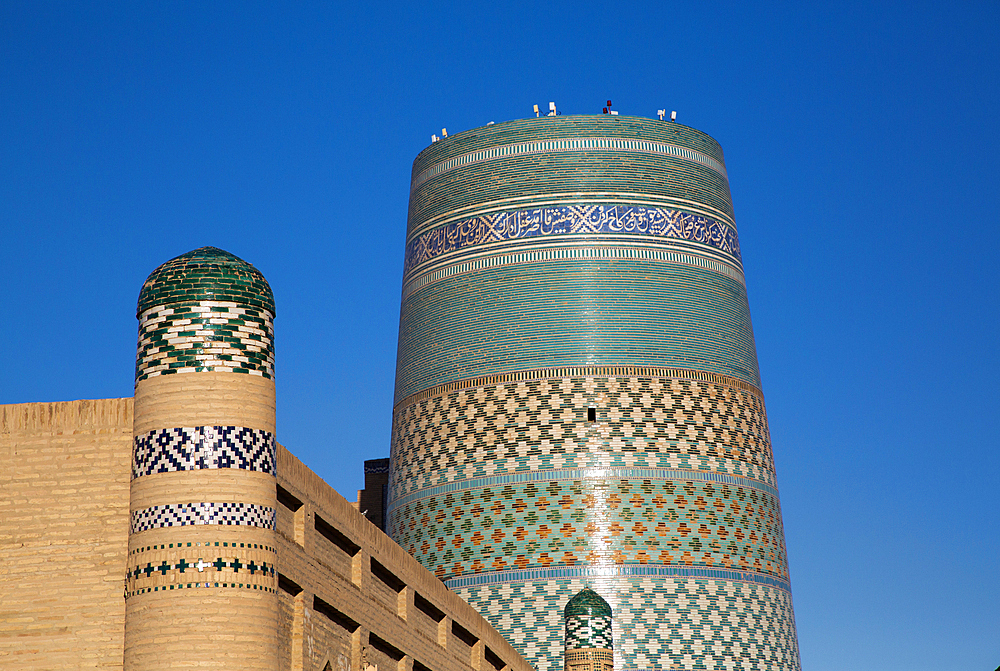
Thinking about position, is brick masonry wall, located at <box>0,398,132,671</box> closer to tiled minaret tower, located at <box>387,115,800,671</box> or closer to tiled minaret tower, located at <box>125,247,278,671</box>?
tiled minaret tower, located at <box>125,247,278,671</box>

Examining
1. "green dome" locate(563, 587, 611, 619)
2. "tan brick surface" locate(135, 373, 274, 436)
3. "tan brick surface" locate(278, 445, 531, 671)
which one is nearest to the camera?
"tan brick surface" locate(135, 373, 274, 436)

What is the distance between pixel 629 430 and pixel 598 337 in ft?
3.11

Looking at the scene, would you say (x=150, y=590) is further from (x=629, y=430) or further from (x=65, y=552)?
(x=629, y=430)

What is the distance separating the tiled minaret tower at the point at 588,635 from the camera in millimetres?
12617

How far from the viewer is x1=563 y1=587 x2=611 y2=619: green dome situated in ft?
41.7

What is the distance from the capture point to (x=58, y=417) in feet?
23.0

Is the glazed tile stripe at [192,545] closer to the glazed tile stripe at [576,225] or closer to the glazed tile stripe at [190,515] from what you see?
the glazed tile stripe at [190,515]

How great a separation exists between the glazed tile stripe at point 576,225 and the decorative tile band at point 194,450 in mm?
8204

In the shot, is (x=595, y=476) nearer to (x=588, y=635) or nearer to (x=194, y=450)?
(x=588, y=635)

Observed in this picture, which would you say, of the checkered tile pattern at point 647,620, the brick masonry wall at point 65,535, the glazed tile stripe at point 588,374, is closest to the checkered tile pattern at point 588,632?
the checkered tile pattern at point 647,620

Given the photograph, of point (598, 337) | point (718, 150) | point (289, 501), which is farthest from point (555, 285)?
point (289, 501)

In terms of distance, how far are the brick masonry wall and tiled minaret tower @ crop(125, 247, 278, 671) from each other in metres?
0.22

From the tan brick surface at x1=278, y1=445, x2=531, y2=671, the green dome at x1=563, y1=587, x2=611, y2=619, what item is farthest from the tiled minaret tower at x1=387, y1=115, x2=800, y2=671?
the tan brick surface at x1=278, y1=445, x2=531, y2=671

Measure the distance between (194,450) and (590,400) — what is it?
770cm
